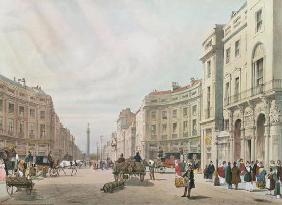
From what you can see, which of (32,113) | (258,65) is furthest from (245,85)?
(32,113)

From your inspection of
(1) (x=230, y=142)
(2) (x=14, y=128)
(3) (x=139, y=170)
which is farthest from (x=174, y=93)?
(3) (x=139, y=170)

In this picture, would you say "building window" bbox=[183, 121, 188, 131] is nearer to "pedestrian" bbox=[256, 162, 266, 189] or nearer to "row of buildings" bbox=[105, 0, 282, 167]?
"row of buildings" bbox=[105, 0, 282, 167]

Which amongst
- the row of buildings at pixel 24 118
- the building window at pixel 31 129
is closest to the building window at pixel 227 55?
the row of buildings at pixel 24 118

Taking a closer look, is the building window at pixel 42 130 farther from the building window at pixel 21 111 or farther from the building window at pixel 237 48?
the building window at pixel 237 48

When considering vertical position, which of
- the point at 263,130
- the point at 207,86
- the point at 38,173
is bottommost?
the point at 38,173

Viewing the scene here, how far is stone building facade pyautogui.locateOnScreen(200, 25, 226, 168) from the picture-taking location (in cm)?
4897

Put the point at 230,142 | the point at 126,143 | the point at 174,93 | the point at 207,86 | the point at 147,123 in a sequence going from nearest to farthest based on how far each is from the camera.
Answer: the point at 230,142 → the point at 207,86 → the point at 174,93 → the point at 147,123 → the point at 126,143

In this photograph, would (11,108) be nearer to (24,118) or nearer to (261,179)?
(24,118)

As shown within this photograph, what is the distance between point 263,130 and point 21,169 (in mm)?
16715

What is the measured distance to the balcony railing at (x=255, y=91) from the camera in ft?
109

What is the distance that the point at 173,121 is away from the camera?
269ft

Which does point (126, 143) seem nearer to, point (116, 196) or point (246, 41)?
point (246, 41)

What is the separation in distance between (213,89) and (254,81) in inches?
511

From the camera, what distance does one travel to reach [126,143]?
134375mm
